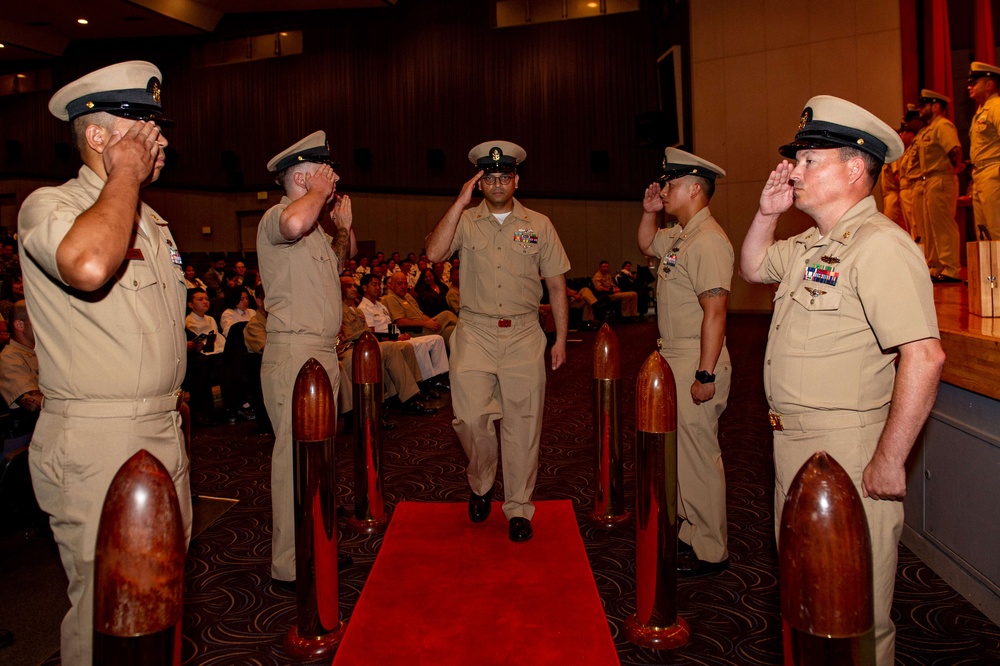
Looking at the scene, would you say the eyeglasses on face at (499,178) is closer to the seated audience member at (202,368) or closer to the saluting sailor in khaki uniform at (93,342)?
the saluting sailor in khaki uniform at (93,342)

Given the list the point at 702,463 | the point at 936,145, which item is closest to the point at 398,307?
the point at 702,463

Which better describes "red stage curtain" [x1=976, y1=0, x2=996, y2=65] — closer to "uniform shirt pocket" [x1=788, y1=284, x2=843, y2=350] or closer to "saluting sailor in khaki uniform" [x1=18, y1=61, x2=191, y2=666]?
"uniform shirt pocket" [x1=788, y1=284, x2=843, y2=350]

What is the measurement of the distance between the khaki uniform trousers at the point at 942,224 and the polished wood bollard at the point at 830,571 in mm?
7085

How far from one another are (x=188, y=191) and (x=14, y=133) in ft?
18.3

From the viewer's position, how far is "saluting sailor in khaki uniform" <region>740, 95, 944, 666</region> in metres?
Result: 1.75

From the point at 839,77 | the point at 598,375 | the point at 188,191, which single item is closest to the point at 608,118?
the point at 839,77

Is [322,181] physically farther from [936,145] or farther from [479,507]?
[936,145]

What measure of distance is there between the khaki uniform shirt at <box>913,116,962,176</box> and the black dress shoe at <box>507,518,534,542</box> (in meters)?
5.94

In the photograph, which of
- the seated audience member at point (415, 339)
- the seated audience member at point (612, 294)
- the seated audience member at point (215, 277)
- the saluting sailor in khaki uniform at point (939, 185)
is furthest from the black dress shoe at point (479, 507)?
the seated audience member at point (612, 294)

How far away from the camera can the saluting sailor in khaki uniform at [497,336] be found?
3578mm

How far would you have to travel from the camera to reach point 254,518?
4.02 m

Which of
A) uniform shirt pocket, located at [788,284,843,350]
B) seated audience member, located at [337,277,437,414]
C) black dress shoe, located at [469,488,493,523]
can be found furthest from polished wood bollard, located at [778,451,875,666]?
seated audience member, located at [337,277,437,414]

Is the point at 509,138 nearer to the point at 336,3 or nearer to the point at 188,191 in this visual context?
the point at 336,3

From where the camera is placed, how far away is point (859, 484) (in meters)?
1.86
